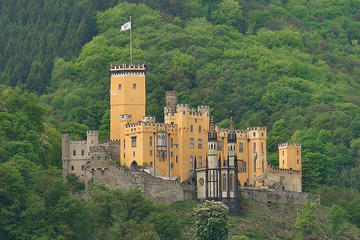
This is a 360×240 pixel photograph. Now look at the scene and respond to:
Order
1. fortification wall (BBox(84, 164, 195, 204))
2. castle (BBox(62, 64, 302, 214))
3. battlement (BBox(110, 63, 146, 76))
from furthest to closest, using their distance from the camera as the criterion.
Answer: battlement (BBox(110, 63, 146, 76)) < castle (BBox(62, 64, 302, 214)) < fortification wall (BBox(84, 164, 195, 204))

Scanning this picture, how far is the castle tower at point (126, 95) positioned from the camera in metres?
146

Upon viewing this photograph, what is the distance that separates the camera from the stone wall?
5650 inches

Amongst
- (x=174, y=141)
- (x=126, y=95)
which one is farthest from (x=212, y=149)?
(x=126, y=95)

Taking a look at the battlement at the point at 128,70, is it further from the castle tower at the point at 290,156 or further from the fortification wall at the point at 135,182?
the castle tower at the point at 290,156

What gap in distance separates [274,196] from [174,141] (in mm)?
11660

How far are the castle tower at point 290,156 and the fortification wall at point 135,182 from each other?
16.6 meters

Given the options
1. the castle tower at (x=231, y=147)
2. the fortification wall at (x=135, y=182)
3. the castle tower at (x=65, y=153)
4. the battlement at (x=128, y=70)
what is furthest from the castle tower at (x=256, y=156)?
the castle tower at (x=65, y=153)

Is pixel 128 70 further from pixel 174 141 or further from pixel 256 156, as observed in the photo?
pixel 256 156

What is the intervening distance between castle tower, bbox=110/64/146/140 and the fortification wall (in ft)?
27.1

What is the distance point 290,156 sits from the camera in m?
152

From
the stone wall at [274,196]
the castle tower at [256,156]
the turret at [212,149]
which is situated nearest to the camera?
the turret at [212,149]

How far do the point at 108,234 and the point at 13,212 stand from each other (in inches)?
375

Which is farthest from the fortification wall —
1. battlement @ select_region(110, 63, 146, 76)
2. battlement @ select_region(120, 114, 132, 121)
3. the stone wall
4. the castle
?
battlement @ select_region(110, 63, 146, 76)

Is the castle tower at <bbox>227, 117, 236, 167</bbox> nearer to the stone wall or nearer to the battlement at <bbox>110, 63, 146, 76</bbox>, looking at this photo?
the stone wall
